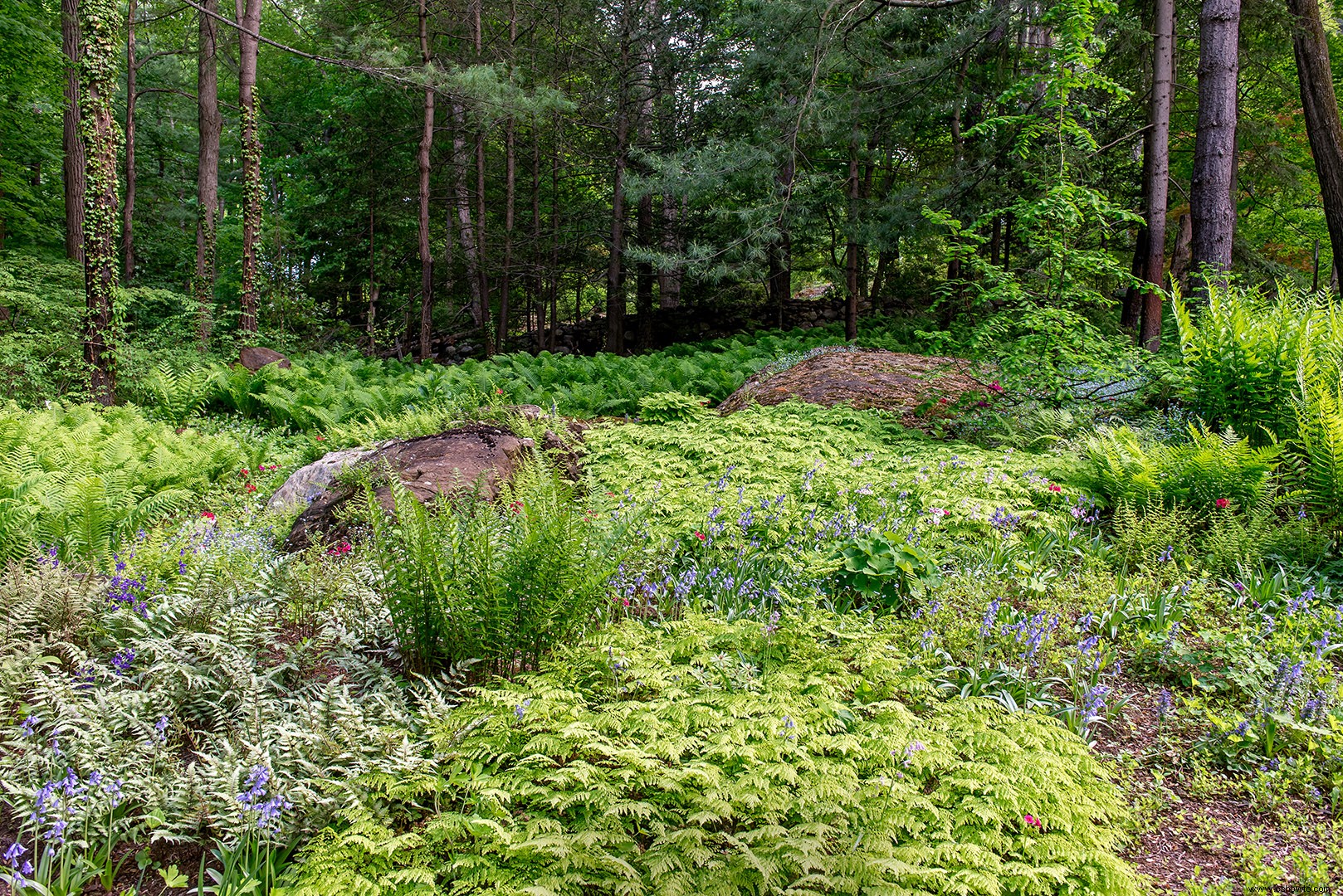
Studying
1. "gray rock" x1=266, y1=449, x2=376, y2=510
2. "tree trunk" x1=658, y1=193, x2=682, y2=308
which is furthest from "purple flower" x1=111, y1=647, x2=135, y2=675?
"tree trunk" x1=658, y1=193, x2=682, y2=308

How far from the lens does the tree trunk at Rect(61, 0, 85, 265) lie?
40.4ft

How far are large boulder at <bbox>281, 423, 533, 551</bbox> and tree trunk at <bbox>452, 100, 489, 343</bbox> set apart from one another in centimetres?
1069

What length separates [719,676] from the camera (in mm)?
2588

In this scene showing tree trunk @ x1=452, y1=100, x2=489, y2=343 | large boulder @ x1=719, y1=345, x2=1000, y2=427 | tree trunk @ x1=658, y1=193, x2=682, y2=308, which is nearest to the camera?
large boulder @ x1=719, y1=345, x2=1000, y2=427

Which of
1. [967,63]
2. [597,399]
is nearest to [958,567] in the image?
[597,399]

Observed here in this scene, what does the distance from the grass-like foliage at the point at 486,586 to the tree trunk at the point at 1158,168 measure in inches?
294

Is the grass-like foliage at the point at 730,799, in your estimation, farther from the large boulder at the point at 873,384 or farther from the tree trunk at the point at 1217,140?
the tree trunk at the point at 1217,140

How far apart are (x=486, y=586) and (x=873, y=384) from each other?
5809 millimetres

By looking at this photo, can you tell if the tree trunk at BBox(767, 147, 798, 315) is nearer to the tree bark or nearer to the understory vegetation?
the tree bark

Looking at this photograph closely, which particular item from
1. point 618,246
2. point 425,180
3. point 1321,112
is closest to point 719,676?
point 1321,112

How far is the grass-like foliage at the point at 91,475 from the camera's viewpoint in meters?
3.82

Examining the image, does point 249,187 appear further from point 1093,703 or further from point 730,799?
point 1093,703

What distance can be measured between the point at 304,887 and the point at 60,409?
26.7 ft

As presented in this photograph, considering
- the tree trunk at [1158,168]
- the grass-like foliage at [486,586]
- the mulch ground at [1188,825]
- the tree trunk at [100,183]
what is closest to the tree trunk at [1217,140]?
the tree trunk at [1158,168]
